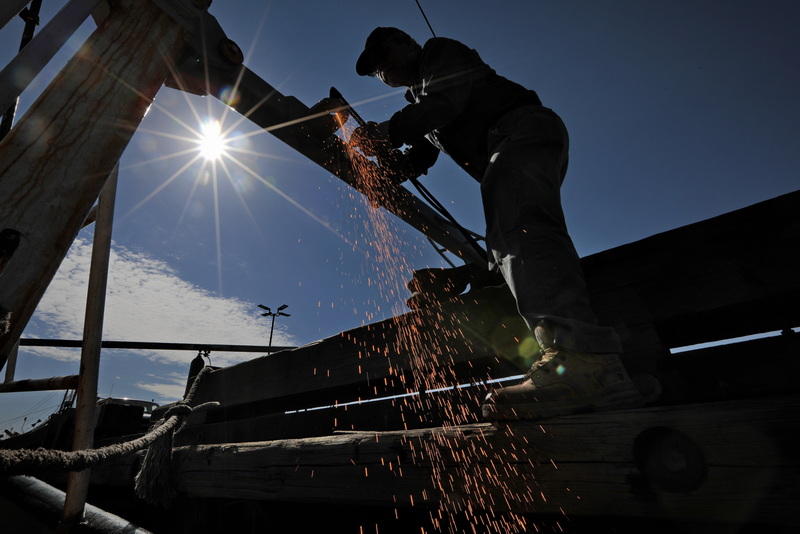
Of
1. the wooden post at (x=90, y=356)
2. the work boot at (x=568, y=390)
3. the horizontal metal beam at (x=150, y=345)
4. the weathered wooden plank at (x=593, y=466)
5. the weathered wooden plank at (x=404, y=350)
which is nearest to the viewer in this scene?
the weathered wooden plank at (x=593, y=466)

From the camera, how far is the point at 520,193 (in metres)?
1.59

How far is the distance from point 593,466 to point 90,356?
2.13 meters

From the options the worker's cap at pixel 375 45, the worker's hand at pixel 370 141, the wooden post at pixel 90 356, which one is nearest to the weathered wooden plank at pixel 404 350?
the wooden post at pixel 90 356

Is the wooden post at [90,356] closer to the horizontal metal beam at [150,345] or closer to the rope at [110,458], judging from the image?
the rope at [110,458]

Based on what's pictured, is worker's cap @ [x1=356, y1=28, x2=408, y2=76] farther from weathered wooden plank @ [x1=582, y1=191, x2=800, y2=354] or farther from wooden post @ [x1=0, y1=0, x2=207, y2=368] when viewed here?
weathered wooden plank @ [x1=582, y1=191, x2=800, y2=354]

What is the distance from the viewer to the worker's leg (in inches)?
47.1

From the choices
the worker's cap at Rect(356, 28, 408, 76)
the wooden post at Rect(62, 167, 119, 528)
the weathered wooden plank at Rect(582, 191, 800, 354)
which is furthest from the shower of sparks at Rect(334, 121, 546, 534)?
the worker's cap at Rect(356, 28, 408, 76)

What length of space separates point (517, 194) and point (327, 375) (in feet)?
5.35

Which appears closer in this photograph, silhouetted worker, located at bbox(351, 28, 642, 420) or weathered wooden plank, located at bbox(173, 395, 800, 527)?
weathered wooden plank, located at bbox(173, 395, 800, 527)

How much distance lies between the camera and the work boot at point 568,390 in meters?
1.18

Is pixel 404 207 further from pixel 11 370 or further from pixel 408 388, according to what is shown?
pixel 11 370

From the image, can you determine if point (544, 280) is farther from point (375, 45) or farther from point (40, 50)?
point (375, 45)

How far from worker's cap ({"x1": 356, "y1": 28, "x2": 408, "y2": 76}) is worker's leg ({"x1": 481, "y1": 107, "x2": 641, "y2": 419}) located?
1.44 metres

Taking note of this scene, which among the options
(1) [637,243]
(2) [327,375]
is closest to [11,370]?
(2) [327,375]
